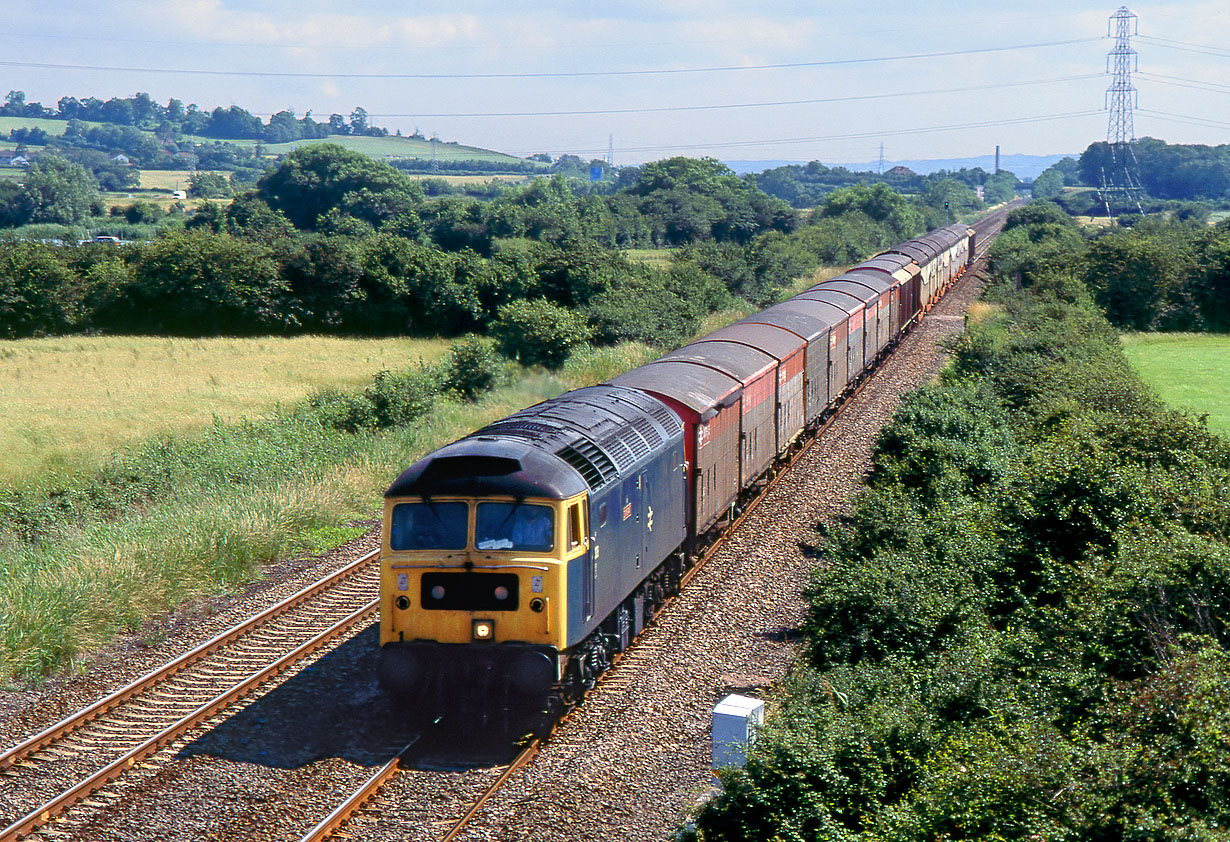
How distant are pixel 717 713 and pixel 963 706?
8.26ft

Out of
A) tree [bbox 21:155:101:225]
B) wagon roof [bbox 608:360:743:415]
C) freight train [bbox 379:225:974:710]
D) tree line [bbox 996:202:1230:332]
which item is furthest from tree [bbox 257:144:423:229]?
freight train [bbox 379:225:974:710]

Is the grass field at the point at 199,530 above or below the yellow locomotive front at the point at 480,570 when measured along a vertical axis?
below

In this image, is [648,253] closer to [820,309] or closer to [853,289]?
[853,289]

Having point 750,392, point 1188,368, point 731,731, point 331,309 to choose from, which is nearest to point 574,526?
point 731,731

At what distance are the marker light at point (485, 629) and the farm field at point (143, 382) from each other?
2150 cm

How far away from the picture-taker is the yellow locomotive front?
11.6 meters

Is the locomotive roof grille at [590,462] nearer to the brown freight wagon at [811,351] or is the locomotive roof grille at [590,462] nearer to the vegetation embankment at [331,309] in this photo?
the vegetation embankment at [331,309]

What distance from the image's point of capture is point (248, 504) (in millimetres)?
20516

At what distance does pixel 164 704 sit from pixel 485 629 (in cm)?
472

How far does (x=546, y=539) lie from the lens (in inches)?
459

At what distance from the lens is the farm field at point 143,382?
33344mm

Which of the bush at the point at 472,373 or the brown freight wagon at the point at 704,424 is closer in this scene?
the brown freight wagon at the point at 704,424

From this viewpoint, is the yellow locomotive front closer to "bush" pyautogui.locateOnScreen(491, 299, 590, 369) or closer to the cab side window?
the cab side window

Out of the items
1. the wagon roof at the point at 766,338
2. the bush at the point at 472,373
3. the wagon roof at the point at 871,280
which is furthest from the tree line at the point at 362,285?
the wagon roof at the point at 766,338
